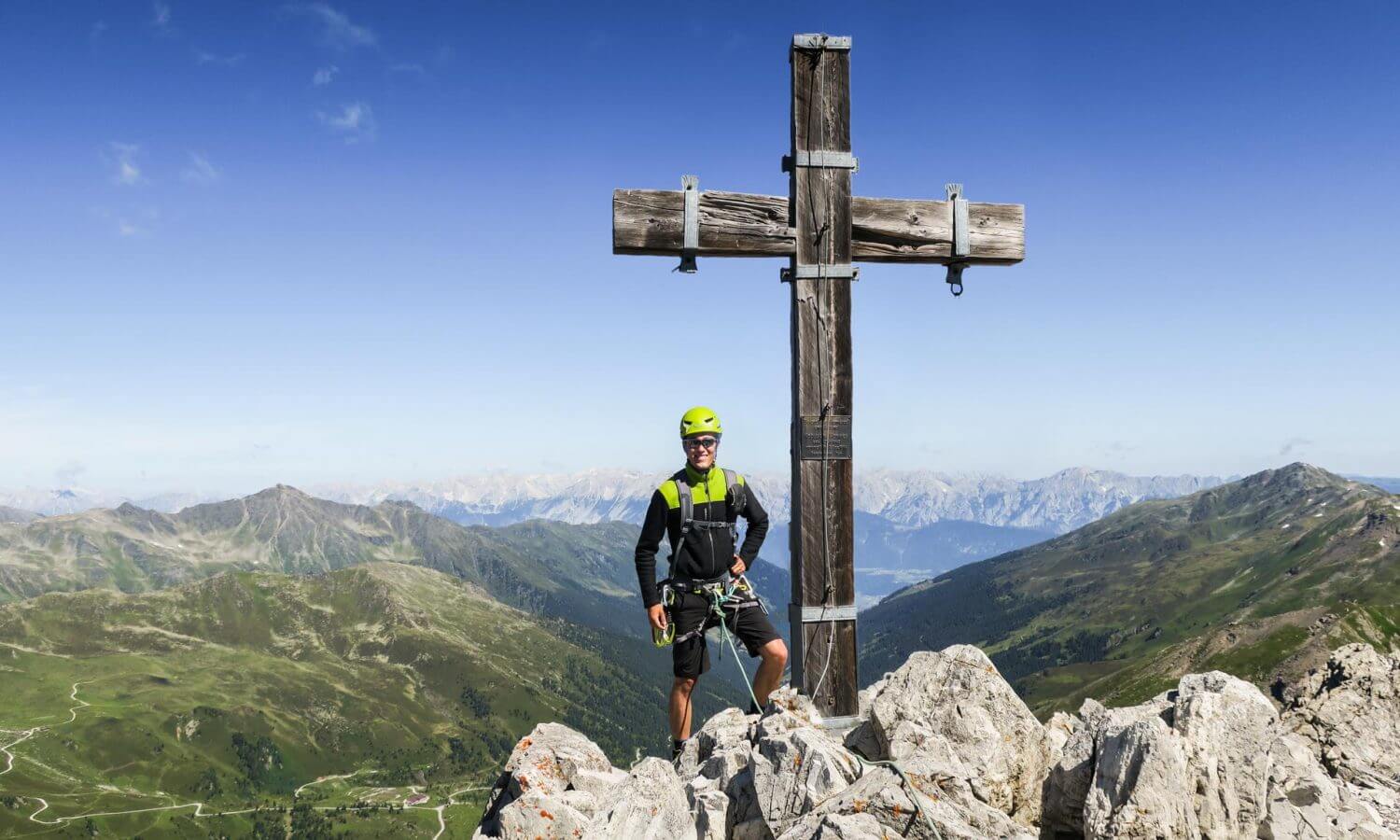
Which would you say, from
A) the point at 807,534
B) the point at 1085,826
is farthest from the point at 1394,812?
the point at 807,534

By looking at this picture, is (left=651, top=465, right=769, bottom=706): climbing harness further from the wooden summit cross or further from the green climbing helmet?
the wooden summit cross

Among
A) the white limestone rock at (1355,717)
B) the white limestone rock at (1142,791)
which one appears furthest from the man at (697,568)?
the white limestone rock at (1355,717)

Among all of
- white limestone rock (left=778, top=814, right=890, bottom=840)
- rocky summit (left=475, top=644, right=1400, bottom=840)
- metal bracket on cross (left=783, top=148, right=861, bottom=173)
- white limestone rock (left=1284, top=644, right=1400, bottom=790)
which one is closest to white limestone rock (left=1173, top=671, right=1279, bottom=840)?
rocky summit (left=475, top=644, right=1400, bottom=840)

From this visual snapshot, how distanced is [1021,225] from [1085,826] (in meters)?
6.92

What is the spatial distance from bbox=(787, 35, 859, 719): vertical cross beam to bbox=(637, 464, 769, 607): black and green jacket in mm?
1465

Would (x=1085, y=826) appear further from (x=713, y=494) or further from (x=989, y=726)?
(x=713, y=494)

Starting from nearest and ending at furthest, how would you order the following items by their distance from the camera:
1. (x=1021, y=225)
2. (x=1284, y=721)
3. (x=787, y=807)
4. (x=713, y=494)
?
(x=787, y=807)
(x=1284, y=721)
(x=1021, y=225)
(x=713, y=494)

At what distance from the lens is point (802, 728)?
8359 millimetres

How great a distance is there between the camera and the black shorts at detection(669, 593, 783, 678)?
11.0 metres

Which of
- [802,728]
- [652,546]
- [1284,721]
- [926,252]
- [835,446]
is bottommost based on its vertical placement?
A: [1284,721]

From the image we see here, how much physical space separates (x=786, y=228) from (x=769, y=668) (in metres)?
5.69

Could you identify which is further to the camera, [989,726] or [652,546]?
[652,546]

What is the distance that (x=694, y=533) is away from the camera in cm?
1109

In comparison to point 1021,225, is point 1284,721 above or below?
below
